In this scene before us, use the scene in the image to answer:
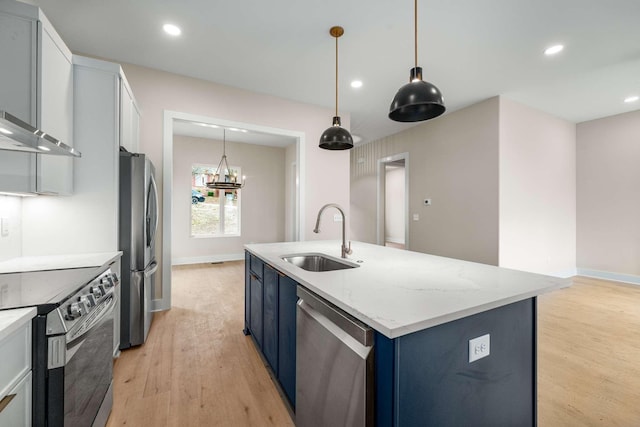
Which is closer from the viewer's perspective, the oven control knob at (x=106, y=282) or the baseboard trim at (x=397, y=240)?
the oven control knob at (x=106, y=282)

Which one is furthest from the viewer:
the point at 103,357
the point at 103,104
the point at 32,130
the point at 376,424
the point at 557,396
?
the point at 103,104

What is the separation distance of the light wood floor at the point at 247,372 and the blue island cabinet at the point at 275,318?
21 cm

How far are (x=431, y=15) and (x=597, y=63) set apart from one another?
237cm

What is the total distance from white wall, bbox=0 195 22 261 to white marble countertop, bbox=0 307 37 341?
53.8 inches

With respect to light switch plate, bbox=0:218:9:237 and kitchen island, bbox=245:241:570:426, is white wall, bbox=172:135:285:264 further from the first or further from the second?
kitchen island, bbox=245:241:570:426

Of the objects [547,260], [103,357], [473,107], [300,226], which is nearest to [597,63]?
[473,107]

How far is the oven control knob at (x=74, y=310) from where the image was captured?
1.07m

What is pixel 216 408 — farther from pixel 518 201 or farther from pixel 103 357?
pixel 518 201

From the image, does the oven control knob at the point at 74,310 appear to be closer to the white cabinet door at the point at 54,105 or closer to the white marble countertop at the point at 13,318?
the white marble countertop at the point at 13,318

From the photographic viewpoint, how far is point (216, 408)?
169 centimetres

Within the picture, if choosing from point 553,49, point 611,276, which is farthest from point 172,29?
point 611,276

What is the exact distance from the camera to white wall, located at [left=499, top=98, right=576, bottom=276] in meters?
4.04

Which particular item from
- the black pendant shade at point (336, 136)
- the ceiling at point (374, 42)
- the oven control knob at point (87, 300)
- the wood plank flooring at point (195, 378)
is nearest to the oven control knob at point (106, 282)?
the oven control knob at point (87, 300)

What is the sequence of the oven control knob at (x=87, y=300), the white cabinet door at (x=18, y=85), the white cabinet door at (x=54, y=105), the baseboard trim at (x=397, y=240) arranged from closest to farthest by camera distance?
the oven control knob at (x=87, y=300), the white cabinet door at (x=18, y=85), the white cabinet door at (x=54, y=105), the baseboard trim at (x=397, y=240)
